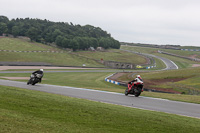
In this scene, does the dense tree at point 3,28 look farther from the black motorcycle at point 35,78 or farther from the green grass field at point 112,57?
the black motorcycle at point 35,78

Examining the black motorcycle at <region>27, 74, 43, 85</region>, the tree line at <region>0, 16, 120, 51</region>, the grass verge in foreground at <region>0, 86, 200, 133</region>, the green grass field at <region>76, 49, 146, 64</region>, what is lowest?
the green grass field at <region>76, 49, 146, 64</region>

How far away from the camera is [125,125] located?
30.4ft

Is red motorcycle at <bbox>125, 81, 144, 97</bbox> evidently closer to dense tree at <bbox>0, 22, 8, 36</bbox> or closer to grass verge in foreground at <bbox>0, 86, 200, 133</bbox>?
grass verge in foreground at <bbox>0, 86, 200, 133</bbox>

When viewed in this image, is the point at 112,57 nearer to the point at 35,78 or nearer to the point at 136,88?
the point at 35,78

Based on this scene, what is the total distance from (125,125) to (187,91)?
23.6 m

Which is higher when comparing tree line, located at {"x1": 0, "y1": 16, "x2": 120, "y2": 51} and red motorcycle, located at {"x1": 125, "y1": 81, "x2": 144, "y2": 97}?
tree line, located at {"x1": 0, "y1": 16, "x2": 120, "y2": 51}

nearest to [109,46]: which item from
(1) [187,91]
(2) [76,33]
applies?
(2) [76,33]

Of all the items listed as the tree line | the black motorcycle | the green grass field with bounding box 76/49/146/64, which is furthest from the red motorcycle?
the tree line

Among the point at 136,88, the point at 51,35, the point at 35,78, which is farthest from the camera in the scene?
the point at 51,35

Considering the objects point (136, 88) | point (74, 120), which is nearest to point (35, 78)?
point (136, 88)

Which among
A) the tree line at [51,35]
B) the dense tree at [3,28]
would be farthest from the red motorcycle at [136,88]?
the dense tree at [3,28]

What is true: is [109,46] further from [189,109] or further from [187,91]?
[189,109]

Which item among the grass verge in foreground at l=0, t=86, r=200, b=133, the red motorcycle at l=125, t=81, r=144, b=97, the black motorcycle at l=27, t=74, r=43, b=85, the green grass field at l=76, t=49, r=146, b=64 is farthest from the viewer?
the green grass field at l=76, t=49, r=146, b=64

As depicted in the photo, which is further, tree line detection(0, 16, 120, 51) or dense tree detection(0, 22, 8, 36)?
dense tree detection(0, 22, 8, 36)
